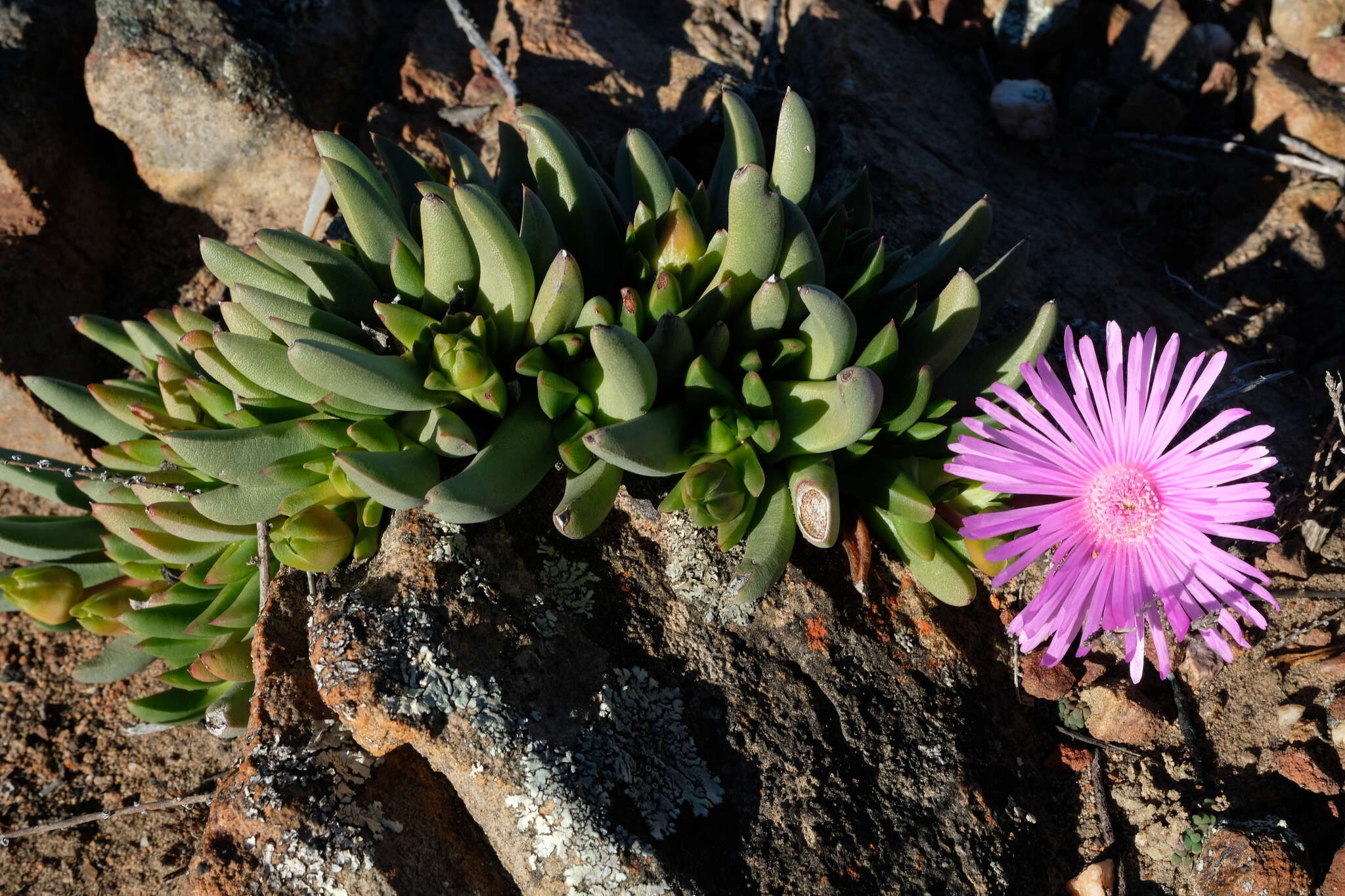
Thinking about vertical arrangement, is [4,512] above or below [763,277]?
below

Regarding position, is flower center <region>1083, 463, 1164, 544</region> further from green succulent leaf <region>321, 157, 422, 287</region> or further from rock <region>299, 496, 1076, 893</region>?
green succulent leaf <region>321, 157, 422, 287</region>

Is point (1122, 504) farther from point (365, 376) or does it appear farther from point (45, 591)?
point (45, 591)

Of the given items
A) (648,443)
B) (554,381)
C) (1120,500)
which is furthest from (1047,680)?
(554,381)

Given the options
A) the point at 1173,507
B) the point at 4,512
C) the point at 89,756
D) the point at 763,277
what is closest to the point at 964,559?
the point at 1173,507

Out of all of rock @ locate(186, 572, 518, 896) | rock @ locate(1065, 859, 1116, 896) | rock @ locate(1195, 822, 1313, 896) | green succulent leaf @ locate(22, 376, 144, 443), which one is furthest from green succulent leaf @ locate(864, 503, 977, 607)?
green succulent leaf @ locate(22, 376, 144, 443)

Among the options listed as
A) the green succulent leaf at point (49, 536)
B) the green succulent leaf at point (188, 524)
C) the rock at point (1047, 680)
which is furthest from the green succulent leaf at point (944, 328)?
the green succulent leaf at point (49, 536)

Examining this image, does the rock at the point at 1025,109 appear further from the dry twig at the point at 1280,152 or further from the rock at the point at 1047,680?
the rock at the point at 1047,680

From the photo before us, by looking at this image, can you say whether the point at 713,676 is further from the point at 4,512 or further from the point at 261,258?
the point at 4,512
